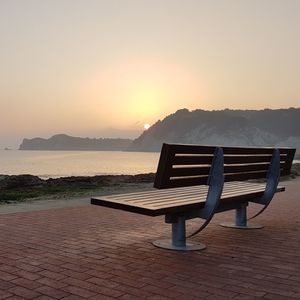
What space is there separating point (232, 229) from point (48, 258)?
2.88 meters

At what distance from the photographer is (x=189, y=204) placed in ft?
15.6

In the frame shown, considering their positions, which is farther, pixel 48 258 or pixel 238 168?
pixel 238 168

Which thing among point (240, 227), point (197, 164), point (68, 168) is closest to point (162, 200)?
point (197, 164)

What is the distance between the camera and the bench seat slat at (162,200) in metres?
4.45

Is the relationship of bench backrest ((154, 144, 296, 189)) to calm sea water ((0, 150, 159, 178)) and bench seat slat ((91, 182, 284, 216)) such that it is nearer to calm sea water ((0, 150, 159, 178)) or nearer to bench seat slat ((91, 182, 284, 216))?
bench seat slat ((91, 182, 284, 216))

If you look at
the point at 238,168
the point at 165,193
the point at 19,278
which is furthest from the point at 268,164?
the point at 19,278

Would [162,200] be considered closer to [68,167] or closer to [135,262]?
[135,262]

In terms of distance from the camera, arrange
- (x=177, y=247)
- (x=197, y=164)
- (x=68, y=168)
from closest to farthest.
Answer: (x=197, y=164) < (x=177, y=247) < (x=68, y=168)

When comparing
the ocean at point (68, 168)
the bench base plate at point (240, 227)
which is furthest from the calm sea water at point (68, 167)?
the bench base plate at point (240, 227)

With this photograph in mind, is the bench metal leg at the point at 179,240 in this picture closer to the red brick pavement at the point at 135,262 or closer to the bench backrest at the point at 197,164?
the red brick pavement at the point at 135,262

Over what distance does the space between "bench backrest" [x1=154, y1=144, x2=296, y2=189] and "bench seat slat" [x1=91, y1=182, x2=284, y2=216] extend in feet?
0.65

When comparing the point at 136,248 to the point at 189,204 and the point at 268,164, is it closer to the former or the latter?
the point at 189,204

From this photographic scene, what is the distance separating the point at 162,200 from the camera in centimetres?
494

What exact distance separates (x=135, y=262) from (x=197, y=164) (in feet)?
3.93
